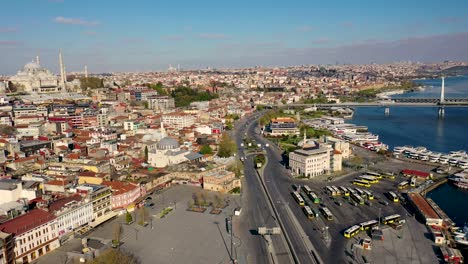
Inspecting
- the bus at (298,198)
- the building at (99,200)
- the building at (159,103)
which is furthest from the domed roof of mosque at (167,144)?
the building at (159,103)

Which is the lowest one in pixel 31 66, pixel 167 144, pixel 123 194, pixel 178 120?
pixel 123 194

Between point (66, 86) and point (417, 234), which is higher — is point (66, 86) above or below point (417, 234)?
above

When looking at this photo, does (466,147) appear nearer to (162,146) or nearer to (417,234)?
(417,234)

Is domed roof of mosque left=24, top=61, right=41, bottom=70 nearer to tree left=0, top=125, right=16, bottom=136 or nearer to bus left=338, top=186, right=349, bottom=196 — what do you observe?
tree left=0, top=125, right=16, bottom=136

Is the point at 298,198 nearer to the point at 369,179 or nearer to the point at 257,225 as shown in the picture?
the point at 257,225

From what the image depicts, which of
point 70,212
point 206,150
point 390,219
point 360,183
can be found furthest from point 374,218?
point 206,150

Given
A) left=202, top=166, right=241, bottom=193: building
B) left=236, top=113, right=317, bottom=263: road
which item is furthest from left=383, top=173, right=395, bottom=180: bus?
left=202, top=166, right=241, bottom=193: building

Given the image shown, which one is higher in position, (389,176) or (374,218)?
(389,176)

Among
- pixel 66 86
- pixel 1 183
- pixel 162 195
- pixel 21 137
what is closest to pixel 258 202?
pixel 162 195
